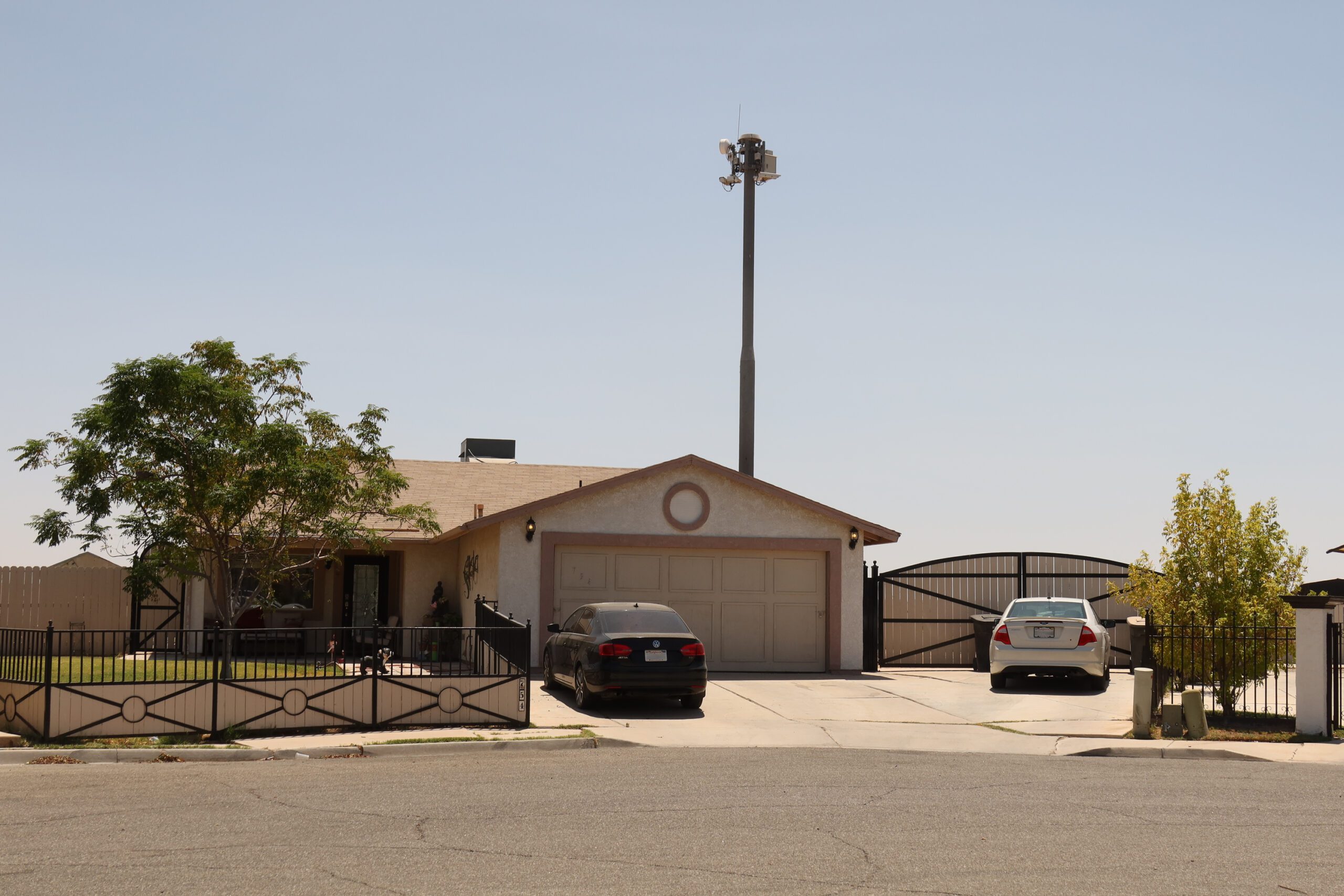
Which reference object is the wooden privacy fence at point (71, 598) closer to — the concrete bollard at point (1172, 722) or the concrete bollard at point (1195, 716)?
the concrete bollard at point (1172, 722)

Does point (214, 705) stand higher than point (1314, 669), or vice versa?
point (1314, 669)

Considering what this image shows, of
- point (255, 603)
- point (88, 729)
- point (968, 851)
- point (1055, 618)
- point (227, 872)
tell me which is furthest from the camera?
point (255, 603)

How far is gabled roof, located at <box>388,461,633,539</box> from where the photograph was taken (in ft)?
89.1

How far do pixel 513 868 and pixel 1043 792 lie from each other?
16.4ft

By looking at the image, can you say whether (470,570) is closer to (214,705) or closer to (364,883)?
(214,705)

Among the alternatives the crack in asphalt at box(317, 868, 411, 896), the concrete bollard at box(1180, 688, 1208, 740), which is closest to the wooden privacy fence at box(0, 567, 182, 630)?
the concrete bollard at box(1180, 688, 1208, 740)

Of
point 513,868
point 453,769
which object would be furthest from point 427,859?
point 453,769

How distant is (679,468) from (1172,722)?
32.4 ft

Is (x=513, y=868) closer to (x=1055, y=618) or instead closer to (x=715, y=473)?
(x=1055, y=618)

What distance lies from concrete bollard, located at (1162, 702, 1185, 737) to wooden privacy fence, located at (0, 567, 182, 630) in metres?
18.9

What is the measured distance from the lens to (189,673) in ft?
46.2

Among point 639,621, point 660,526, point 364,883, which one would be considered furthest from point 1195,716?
point 364,883

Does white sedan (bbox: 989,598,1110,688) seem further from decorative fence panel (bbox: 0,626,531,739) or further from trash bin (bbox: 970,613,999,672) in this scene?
decorative fence panel (bbox: 0,626,531,739)

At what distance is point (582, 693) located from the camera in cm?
1639
